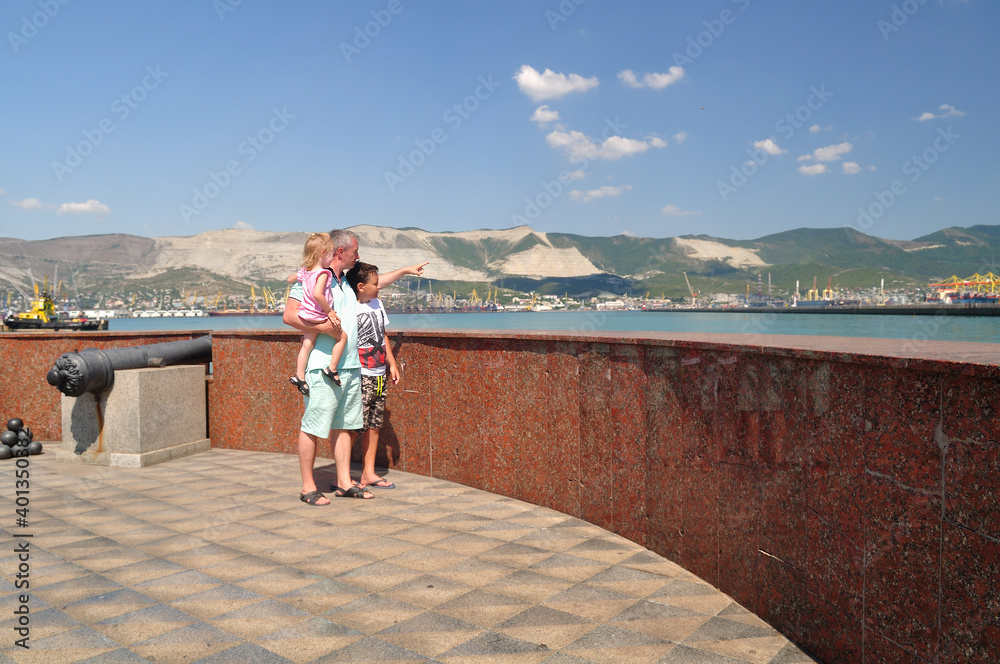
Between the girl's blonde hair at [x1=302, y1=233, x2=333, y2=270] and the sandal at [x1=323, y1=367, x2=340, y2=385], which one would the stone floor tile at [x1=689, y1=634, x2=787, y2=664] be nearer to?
the sandal at [x1=323, y1=367, x2=340, y2=385]

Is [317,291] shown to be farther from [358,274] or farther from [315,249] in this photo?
[358,274]

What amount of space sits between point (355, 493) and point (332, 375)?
3.10 ft

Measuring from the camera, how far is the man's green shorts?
16.6 feet

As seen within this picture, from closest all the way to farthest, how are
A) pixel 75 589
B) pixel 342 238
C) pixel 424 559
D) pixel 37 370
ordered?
pixel 75 589, pixel 424 559, pixel 342 238, pixel 37 370

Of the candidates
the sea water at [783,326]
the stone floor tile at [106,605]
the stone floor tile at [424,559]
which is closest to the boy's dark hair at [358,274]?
the sea water at [783,326]

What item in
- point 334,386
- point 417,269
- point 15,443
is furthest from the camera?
point 15,443

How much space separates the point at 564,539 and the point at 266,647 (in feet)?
6.40

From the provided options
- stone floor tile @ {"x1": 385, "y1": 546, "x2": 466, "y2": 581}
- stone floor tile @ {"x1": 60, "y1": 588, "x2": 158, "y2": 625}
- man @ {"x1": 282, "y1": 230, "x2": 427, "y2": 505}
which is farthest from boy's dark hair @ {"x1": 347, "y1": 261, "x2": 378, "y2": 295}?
stone floor tile @ {"x1": 60, "y1": 588, "x2": 158, "y2": 625}

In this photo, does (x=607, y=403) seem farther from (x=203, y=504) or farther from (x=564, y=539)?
(x=203, y=504)

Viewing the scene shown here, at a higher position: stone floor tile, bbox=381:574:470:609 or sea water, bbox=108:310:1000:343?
sea water, bbox=108:310:1000:343

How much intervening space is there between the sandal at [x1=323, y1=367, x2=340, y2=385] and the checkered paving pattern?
0.90m

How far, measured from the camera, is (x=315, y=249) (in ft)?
16.4

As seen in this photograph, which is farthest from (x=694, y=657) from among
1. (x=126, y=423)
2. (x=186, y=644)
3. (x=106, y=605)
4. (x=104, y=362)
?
(x=104, y=362)

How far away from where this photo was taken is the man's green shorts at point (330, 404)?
507cm
